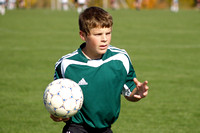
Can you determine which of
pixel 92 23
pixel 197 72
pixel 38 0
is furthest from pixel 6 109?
pixel 38 0

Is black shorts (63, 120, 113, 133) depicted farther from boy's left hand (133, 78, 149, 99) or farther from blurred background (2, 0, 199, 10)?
blurred background (2, 0, 199, 10)

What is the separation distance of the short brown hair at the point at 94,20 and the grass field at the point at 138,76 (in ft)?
9.03

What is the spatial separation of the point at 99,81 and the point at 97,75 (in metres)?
0.07

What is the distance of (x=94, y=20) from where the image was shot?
414cm

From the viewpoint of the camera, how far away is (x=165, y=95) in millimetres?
8727

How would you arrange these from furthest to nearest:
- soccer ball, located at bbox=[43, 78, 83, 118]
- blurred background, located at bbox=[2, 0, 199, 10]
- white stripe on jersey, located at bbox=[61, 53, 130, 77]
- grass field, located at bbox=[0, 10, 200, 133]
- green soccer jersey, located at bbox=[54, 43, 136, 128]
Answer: blurred background, located at bbox=[2, 0, 199, 10] < grass field, located at bbox=[0, 10, 200, 133] < white stripe on jersey, located at bbox=[61, 53, 130, 77] < green soccer jersey, located at bbox=[54, 43, 136, 128] < soccer ball, located at bbox=[43, 78, 83, 118]

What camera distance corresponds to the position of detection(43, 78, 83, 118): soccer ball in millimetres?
3979

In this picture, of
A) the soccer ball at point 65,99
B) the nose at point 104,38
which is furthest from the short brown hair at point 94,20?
the soccer ball at point 65,99

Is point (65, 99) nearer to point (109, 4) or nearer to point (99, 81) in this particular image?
point (99, 81)

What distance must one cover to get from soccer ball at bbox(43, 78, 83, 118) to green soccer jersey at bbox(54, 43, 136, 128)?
0.67ft

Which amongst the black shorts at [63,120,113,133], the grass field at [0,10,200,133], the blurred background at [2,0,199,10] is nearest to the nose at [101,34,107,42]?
the black shorts at [63,120,113,133]

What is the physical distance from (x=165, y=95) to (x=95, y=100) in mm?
4816

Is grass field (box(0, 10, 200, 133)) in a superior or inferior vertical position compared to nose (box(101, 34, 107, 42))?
inferior

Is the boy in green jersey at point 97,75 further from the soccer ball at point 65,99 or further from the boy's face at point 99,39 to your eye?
the soccer ball at point 65,99
